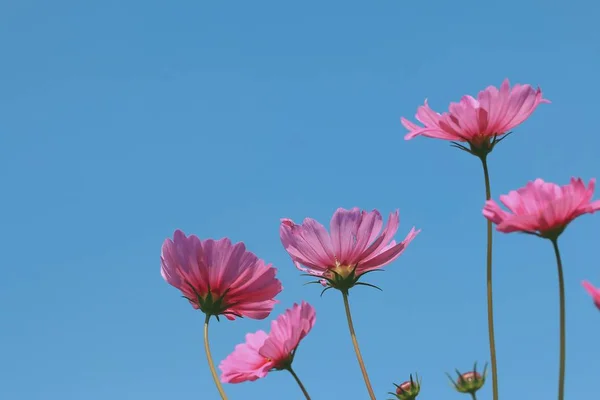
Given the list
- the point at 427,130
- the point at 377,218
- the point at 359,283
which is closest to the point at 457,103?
the point at 427,130

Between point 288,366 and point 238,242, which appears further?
point 238,242

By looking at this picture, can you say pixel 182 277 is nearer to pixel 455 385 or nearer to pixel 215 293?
pixel 215 293

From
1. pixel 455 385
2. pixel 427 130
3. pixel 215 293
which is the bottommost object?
pixel 455 385

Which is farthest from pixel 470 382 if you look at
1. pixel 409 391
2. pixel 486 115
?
pixel 486 115

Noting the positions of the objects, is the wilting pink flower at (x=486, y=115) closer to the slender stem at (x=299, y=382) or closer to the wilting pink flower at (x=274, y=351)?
the wilting pink flower at (x=274, y=351)

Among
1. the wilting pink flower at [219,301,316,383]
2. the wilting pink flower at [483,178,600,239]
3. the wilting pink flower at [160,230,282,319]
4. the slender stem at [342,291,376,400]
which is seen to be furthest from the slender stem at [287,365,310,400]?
the wilting pink flower at [483,178,600,239]

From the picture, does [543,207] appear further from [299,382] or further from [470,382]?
[299,382]

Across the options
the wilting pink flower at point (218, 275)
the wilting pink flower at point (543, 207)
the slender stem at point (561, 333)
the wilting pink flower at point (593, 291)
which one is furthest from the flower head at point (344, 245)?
the wilting pink flower at point (593, 291)
